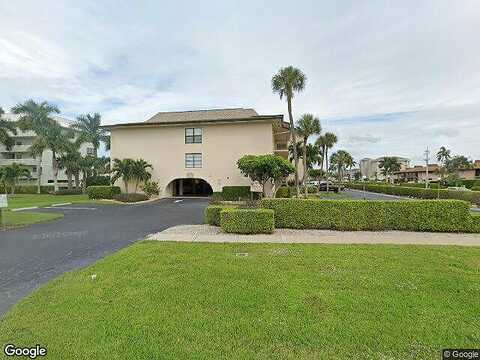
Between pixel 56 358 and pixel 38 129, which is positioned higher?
pixel 38 129

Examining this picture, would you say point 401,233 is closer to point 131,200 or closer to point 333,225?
point 333,225

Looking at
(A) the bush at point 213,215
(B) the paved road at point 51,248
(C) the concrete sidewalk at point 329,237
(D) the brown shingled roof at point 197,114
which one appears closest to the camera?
(B) the paved road at point 51,248

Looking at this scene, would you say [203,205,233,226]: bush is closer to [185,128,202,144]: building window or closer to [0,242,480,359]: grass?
[0,242,480,359]: grass

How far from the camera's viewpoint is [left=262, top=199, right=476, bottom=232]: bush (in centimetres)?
1040

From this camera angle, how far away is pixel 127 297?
454cm

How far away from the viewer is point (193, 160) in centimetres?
2952

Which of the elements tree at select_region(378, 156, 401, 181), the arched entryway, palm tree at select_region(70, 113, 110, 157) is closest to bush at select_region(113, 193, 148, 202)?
the arched entryway

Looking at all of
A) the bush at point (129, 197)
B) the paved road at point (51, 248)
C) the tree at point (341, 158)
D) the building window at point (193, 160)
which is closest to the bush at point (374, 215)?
the paved road at point (51, 248)

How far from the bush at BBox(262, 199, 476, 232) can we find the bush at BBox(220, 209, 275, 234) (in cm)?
105

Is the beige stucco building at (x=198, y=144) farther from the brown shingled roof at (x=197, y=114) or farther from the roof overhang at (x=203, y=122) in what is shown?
Result: the brown shingled roof at (x=197, y=114)

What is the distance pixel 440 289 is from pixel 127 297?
5.36 m

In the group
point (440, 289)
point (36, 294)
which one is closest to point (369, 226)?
point (440, 289)

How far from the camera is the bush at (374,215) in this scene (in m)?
10.4

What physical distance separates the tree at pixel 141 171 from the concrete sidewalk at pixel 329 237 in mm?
19111
